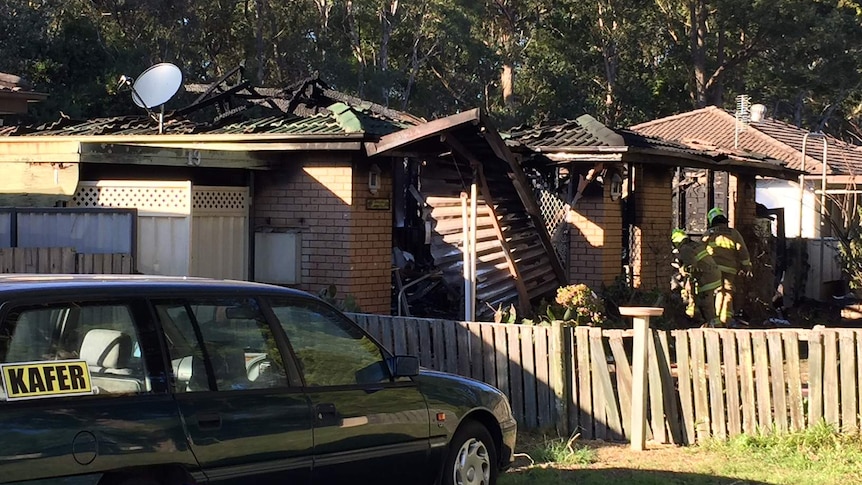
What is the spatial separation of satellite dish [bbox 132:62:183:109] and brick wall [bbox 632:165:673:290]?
222 inches

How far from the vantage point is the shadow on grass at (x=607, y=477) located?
6.71m

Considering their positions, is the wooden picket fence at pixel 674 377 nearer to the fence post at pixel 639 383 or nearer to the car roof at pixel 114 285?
the fence post at pixel 639 383

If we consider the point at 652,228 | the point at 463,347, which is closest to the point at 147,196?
the point at 463,347

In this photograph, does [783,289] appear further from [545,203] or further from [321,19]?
[321,19]

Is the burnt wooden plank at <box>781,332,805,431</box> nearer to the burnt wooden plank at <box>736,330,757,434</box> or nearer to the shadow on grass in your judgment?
the burnt wooden plank at <box>736,330,757,434</box>

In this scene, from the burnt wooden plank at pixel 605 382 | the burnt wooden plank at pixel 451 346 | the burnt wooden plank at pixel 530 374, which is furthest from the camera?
the burnt wooden plank at pixel 451 346

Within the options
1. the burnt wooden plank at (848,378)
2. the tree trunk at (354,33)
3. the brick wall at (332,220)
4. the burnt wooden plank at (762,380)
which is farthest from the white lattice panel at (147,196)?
the tree trunk at (354,33)

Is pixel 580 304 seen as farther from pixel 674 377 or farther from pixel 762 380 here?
pixel 762 380

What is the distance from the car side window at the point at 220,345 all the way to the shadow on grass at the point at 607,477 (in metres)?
2.35

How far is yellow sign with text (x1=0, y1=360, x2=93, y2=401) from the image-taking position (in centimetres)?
382

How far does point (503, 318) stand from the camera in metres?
10.3

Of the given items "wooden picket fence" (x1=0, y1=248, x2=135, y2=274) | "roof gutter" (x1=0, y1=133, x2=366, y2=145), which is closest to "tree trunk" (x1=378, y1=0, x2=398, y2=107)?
"roof gutter" (x1=0, y1=133, x2=366, y2=145)

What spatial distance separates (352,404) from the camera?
5230 mm

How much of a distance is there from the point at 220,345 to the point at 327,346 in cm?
74
